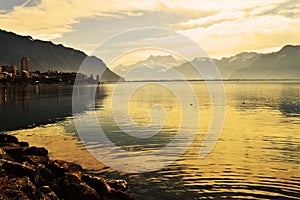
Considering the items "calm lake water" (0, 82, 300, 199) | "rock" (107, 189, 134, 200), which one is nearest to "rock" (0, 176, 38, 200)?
"rock" (107, 189, 134, 200)

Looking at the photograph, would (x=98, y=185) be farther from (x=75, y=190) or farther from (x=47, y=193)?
(x=47, y=193)

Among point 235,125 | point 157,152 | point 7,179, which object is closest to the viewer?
point 7,179

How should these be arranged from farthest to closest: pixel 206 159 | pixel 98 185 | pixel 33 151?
pixel 206 159, pixel 33 151, pixel 98 185

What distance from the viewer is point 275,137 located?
164 feet

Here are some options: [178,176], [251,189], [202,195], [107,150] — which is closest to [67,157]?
[107,150]

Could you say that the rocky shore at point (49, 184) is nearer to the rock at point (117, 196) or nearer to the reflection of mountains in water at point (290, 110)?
the rock at point (117, 196)

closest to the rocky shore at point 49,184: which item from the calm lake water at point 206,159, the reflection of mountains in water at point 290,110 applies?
the calm lake water at point 206,159

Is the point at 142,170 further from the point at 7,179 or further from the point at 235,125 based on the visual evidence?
the point at 235,125

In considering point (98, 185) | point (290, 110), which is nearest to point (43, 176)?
point (98, 185)

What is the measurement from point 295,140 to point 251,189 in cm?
2482

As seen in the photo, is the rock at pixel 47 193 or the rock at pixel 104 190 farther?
the rock at pixel 104 190

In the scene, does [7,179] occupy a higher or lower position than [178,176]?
higher

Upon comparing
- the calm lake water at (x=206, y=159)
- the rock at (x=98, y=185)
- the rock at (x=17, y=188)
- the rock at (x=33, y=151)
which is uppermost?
the rock at (x=17, y=188)

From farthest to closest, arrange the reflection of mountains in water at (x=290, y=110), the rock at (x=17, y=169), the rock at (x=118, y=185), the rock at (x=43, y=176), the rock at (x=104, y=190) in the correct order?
the reflection of mountains in water at (x=290, y=110) < the rock at (x=118, y=185) < the rock at (x=104, y=190) < the rock at (x=43, y=176) < the rock at (x=17, y=169)
